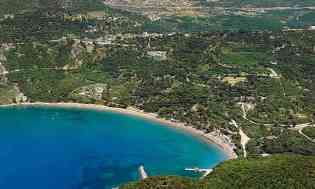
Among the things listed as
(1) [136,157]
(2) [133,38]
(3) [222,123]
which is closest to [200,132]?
(3) [222,123]

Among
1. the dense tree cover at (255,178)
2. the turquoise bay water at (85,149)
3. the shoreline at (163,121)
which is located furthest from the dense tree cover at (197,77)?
the dense tree cover at (255,178)

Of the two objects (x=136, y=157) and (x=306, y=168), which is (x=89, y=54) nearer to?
(x=136, y=157)

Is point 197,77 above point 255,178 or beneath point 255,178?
beneath

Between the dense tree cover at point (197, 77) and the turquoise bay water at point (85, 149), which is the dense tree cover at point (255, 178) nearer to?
the turquoise bay water at point (85, 149)

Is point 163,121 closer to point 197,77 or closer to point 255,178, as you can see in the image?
point 197,77

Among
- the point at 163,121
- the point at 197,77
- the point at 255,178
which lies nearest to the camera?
the point at 255,178

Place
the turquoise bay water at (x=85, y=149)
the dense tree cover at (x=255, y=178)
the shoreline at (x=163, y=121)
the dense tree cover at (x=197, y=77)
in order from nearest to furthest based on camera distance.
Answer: the dense tree cover at (x=255, y=178) → the turquoise bay water at (x=85, y=149) → the shoreline at (x=163, y=121) → the dense tree cover at (x=197, y=77)

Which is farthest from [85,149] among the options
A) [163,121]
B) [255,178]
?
[255,178]
